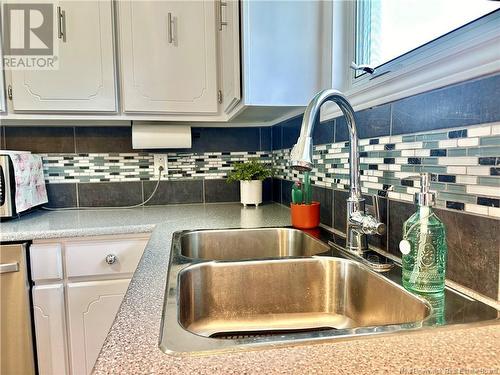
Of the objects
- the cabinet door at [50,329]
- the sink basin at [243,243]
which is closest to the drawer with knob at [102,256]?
the cabinet door at [50,329]

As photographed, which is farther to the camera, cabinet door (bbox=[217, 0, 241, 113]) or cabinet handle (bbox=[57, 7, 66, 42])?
cabinet handle (bbox=[57, 7, 66, 42])

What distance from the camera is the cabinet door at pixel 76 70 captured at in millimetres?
1432

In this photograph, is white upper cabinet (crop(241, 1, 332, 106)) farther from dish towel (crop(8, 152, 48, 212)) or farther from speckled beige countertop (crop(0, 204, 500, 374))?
dish towel (crop(8, 152, 48, 212))

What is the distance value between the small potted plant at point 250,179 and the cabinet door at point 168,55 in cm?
37

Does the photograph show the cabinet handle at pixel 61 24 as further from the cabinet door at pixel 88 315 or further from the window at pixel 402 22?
the window at pixel 402 22

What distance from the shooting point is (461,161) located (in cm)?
61

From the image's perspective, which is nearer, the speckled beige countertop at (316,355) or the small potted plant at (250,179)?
the speckled beige countertop at (316,355)

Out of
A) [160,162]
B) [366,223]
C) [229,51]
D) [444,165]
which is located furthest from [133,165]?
[444,165]

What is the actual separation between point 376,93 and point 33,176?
154 cm

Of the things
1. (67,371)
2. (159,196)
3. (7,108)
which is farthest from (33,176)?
(67,371)

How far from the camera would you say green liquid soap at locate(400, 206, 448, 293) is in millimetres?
580

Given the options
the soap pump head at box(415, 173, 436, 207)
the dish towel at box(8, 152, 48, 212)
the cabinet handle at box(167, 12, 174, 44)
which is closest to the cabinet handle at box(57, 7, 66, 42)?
the cabinet handle at box(167, 12, 174, 44)

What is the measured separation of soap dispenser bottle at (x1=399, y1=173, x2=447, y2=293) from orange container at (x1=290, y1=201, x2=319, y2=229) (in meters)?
0.58

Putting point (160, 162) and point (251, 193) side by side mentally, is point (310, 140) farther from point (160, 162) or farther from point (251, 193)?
point (160, 162)
